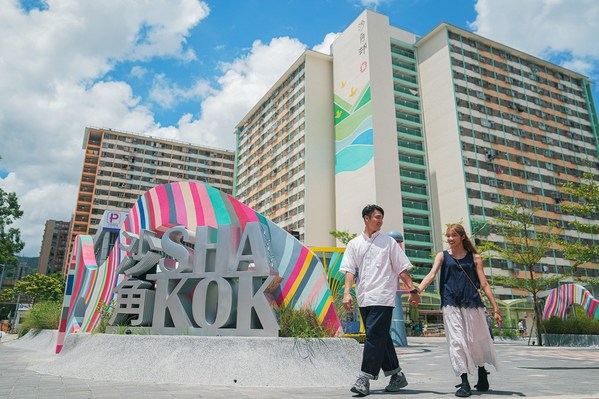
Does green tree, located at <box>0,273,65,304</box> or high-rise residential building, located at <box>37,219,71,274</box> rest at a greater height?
high-rise residential building, located at <box>37,219,71,274</box>

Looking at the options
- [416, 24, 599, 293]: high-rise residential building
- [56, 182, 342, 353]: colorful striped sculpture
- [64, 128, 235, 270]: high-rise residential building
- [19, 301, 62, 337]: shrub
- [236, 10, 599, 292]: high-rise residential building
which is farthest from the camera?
[64, 128, 235, 270]: high-rise residential building

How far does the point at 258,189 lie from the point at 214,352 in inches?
2592

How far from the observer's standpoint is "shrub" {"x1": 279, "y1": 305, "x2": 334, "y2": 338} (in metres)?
6.55

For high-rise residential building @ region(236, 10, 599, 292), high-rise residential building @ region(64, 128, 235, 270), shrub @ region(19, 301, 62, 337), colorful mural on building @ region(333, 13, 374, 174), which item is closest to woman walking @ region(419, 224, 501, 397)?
shrub @ region(19, 301, 62, 337)

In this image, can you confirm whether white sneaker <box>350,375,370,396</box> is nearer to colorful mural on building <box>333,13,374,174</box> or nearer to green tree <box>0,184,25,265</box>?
green tree <box>0,184,25,265</box>

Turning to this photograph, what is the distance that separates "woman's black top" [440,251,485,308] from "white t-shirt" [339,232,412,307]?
499 mm

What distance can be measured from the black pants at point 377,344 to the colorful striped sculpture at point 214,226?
233cm

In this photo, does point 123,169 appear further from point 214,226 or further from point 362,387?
point 362,387

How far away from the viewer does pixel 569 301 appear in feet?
76.2

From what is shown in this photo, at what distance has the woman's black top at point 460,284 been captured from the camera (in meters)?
4.75

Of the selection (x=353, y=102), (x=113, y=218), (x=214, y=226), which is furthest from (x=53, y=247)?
(x=214, y=226)

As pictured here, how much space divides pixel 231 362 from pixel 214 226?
11.8 feet

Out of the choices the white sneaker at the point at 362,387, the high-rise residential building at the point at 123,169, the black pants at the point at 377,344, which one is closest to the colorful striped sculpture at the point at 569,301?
the black pants at the point at 377,344

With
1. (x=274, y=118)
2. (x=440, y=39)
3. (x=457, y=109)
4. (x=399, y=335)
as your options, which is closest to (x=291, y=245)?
(x=399, y=335)
